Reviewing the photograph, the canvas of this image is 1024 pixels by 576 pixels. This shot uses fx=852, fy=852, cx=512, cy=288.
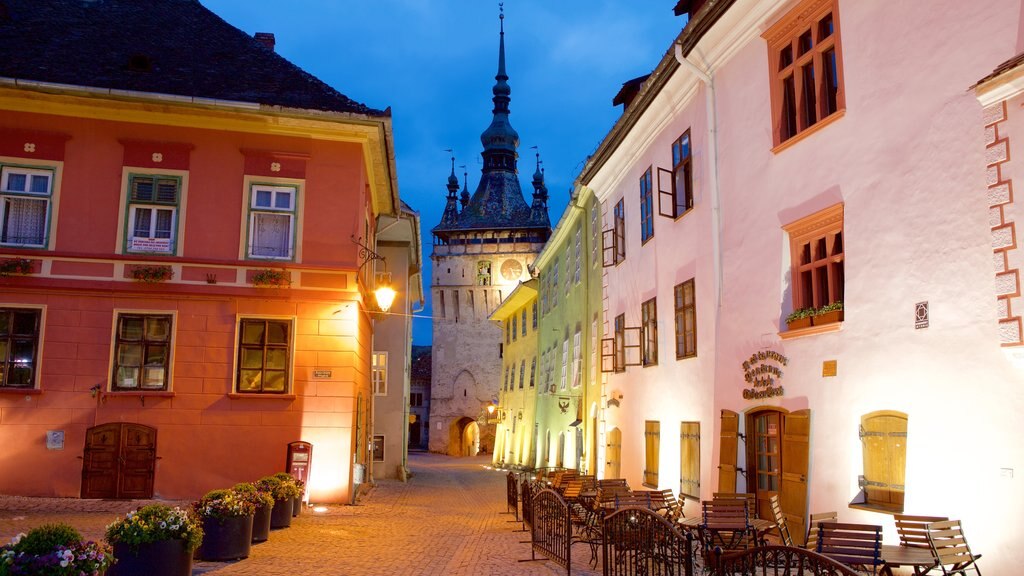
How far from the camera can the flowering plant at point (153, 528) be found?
27.8 ft

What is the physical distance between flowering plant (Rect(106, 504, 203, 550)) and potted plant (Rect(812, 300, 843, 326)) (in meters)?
7.86

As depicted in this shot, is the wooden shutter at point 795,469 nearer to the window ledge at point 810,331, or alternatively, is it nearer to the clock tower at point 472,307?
the window ledge at point 810,331

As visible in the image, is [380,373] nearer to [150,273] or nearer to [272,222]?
[272,222]

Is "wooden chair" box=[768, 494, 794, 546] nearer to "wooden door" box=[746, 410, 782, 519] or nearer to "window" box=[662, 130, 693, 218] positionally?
"wooden door" box=[746, 410, 782, 519]

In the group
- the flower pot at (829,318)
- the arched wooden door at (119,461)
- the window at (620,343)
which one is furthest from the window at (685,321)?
the arched wooden door at (119,461)

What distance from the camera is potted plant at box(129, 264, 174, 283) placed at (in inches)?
657

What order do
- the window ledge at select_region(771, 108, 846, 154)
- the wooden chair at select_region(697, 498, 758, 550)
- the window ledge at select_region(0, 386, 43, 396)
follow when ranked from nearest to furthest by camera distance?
1. the wooden chair at select_region(697, 498, 758, 550)
2. the window ledge at select_region(771, 108, 846, 154)
3. the window ledge at select_region(0, 386, 43, 396)

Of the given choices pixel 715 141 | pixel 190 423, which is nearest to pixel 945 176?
pixel 715 141

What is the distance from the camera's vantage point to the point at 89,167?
17.0 m

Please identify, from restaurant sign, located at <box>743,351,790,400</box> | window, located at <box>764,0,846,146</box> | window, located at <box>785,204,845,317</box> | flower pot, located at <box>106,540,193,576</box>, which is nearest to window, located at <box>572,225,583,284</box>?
restaurant sign, located at <box>743,351,790,400</box>

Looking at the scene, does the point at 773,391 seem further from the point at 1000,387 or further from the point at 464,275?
the point at 464,275

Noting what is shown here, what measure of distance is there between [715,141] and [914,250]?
18.6 feet

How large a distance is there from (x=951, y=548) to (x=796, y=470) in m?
3.05

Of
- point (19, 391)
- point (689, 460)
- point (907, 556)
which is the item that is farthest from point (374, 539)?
point (907, 556)
